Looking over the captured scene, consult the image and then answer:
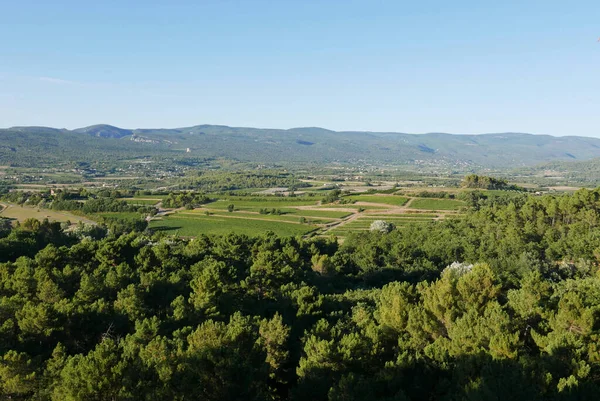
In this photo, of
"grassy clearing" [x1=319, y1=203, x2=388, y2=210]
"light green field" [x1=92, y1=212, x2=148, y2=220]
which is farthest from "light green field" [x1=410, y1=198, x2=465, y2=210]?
"light green field" [x1=92, y1=212, x2=148, y2=220]

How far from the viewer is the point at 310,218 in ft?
340

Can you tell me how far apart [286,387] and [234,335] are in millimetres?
4199

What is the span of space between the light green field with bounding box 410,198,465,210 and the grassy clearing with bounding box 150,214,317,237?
3343 cm

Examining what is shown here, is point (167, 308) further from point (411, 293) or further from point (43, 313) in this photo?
point (411, 293)

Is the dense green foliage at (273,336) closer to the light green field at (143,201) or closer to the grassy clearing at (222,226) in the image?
the grassy clearing at (222,226)

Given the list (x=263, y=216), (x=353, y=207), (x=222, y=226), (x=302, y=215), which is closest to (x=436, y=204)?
(x=353, y=207)

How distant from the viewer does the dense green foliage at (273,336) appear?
17.1 metres

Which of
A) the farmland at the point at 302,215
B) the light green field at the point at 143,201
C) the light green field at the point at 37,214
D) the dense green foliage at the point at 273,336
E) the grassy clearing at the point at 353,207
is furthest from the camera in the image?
the light green field at the point at 143,201

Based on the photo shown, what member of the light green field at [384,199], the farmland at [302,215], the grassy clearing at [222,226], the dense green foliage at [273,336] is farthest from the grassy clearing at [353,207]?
the dense green foliage at [273,336]

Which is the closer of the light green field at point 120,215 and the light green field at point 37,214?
the light green field at point 37,214

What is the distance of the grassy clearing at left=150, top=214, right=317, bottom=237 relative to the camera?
8831 cm

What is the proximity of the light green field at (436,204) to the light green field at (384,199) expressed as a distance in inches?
143

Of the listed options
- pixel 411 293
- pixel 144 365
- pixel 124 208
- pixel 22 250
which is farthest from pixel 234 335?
pixel 124 208

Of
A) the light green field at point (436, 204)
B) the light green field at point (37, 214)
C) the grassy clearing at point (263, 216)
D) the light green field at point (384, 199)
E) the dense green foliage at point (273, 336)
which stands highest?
the dense green foliage at point (273, 336)
